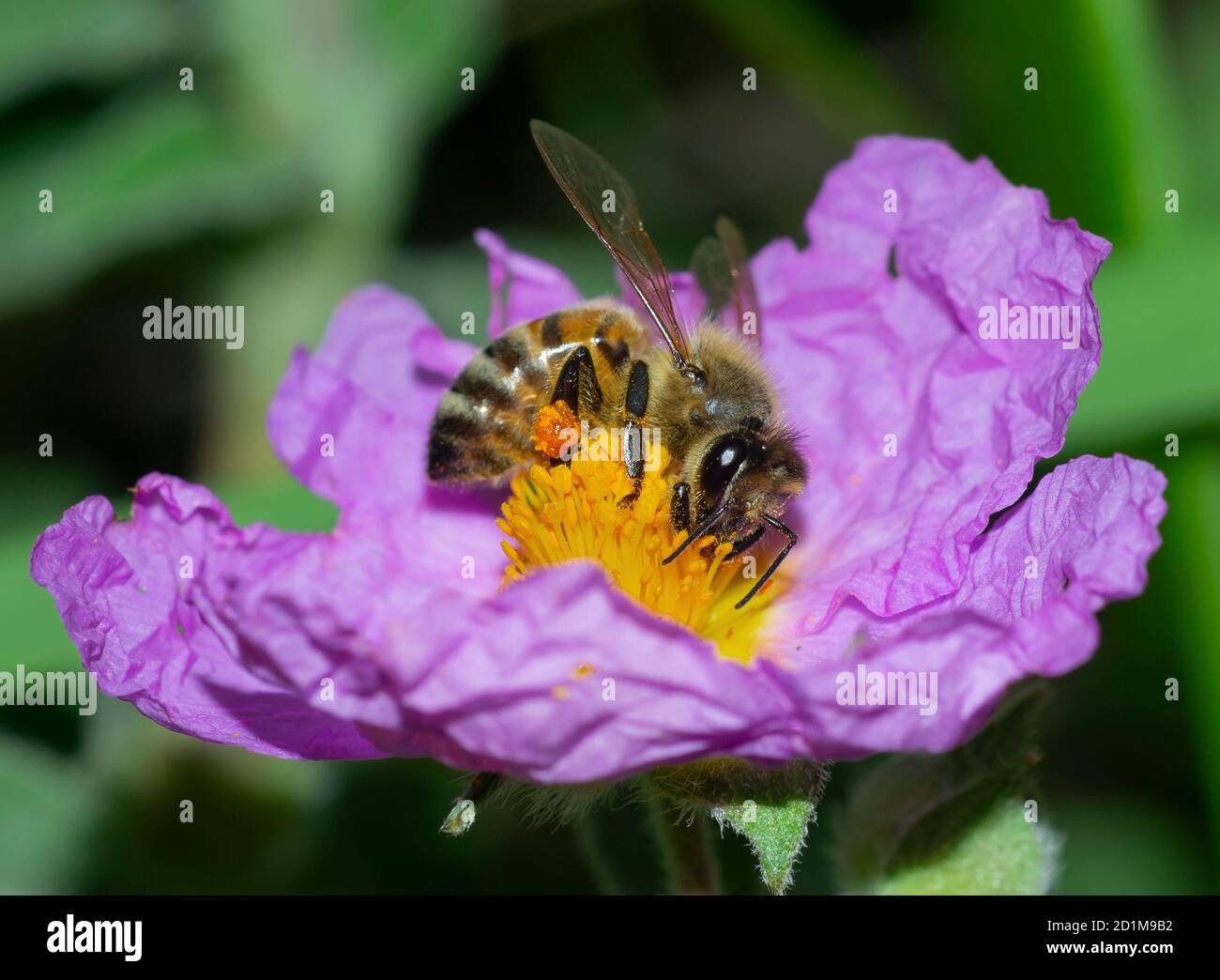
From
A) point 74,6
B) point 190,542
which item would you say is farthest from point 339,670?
point 74,6

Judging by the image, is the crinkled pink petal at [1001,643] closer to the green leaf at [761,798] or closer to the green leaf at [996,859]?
the green leaf at [761,798]

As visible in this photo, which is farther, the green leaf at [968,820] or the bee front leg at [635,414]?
the bee front leg at [635,414]

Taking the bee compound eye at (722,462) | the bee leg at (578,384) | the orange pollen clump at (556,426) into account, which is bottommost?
the bee compound eye at (722,462)

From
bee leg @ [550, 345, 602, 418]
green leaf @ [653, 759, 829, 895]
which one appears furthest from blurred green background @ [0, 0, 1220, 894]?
bee leg @ [550, 345, 602, 418]

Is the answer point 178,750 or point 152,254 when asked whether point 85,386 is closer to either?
point 152,254

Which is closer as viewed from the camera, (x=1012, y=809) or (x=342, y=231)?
(x=1012, y=809)

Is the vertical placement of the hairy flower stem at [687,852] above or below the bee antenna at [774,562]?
below

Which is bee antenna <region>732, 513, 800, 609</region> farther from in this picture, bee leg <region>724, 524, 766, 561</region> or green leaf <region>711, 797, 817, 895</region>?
green leaf <region>711, 797, 817, 895</region>

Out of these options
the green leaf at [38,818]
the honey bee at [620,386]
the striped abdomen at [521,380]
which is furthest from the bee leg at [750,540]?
the green leaf at [38,818]

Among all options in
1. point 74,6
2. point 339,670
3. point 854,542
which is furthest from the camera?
point 74,6
